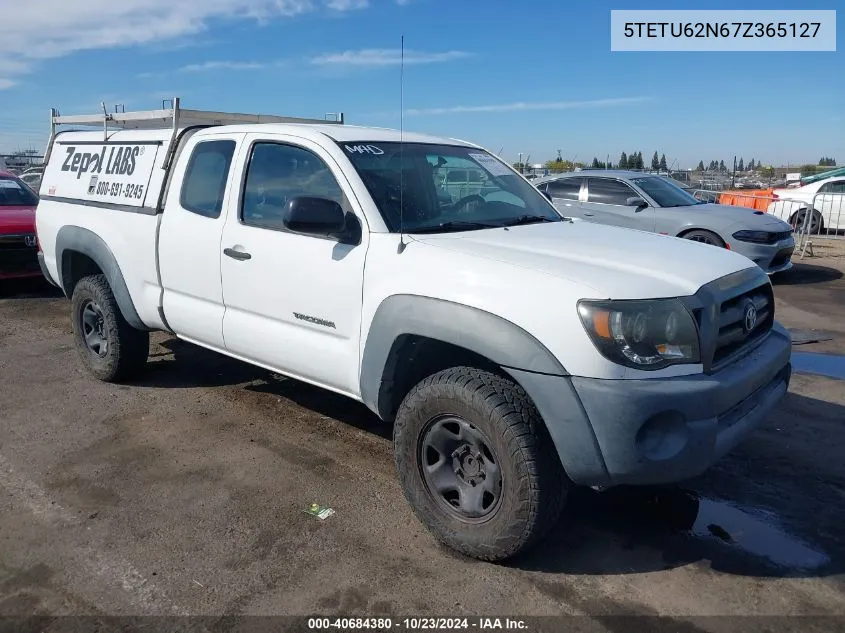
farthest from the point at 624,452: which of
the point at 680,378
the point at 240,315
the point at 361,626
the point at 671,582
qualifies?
the point at 240,315

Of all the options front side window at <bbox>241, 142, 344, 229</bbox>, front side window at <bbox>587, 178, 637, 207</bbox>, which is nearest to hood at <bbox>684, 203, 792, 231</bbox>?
front side window at <bbox>587, 178, 637, 207</bbox>

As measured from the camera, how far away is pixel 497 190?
14.3 ft

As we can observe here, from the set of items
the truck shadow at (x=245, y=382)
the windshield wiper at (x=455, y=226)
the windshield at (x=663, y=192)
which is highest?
the windshield at (x=663, y=192)

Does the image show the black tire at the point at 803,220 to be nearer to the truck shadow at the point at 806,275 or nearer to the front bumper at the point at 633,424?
the truck shadow at the point at 806,275

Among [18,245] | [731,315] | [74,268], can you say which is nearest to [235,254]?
[74,268]

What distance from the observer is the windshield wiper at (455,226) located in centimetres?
361

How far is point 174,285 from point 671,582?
11.2 feet

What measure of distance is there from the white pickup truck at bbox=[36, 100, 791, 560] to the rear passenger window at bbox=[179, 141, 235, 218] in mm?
14

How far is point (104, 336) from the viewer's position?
5.48 m

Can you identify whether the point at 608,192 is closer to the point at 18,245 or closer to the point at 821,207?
the point at 821,207

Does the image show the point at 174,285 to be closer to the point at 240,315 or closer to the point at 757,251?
the point at 240,315

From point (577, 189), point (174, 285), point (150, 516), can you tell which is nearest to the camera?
point (150, 516)

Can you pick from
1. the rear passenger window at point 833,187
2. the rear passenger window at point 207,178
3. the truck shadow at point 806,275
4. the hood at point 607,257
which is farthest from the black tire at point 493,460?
the rear passenger window at point 833,187

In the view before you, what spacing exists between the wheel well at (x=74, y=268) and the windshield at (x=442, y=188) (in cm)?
294
